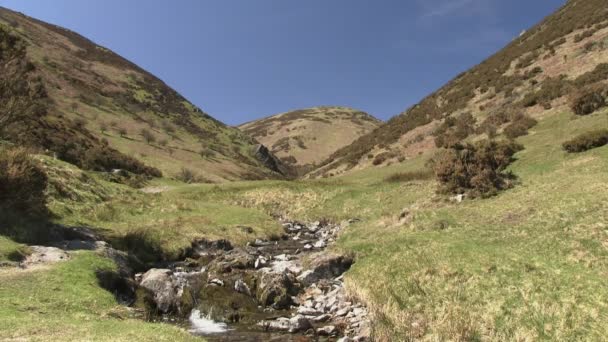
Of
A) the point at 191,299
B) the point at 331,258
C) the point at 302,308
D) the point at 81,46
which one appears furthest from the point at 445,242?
the point at 81,46

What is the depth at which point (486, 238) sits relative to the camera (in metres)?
22.8

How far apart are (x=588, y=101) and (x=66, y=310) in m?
46.1

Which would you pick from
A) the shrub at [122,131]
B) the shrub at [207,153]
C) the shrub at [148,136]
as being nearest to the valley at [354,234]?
the shrub at [122,131]

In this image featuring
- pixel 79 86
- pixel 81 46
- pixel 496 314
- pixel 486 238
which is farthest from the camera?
pixel 81 46

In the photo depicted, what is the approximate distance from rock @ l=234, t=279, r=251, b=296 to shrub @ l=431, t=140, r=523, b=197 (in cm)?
1761

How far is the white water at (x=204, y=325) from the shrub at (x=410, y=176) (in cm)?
3282

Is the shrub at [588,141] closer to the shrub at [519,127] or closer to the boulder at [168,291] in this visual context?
the shrub at [519,127]

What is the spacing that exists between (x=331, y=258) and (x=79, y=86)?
4046 inches

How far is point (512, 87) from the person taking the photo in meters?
61.6

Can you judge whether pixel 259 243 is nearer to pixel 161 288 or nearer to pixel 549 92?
pixel 161 288

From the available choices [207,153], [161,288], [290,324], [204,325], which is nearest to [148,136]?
[207,153]

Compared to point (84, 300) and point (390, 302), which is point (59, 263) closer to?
point (84, 300)

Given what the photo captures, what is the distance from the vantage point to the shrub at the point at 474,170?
31.8m

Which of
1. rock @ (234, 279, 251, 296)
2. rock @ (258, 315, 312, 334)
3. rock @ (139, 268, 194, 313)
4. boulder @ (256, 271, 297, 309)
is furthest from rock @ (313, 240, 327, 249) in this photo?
rock @ (258, 315, 312, 334)
